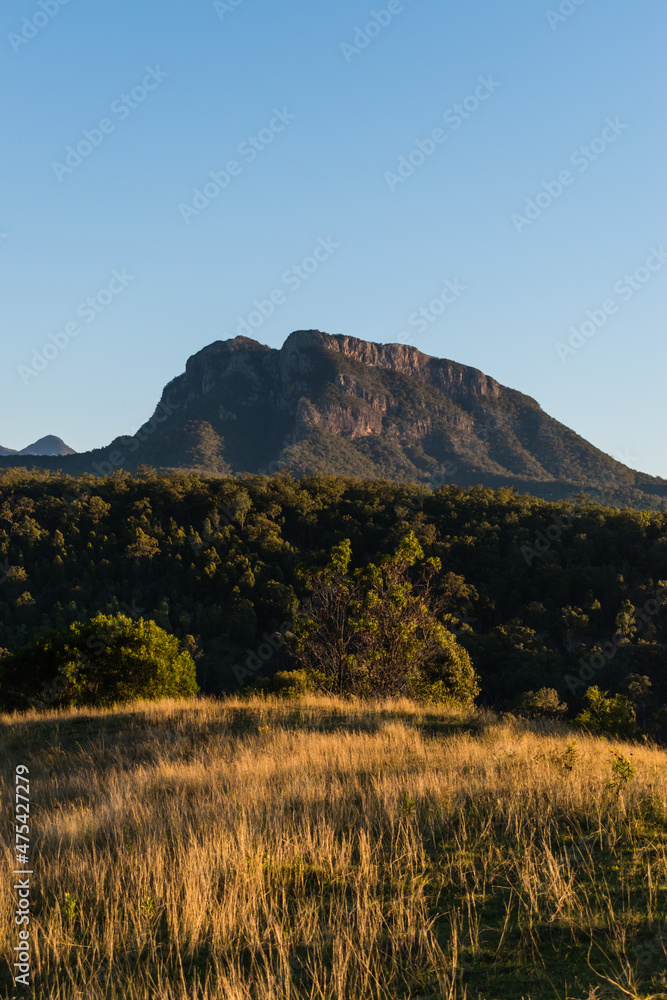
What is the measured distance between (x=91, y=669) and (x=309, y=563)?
26.4 metres

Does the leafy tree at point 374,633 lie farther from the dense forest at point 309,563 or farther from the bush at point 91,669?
the dense forest at point 309,563

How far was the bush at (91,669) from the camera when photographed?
2139 centimetres

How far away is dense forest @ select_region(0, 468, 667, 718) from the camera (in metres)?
52.8

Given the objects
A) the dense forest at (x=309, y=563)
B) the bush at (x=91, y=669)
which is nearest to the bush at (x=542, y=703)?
the dense forest at (x=309, y=563)

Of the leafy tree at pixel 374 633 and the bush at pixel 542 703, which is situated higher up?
the leafy tree at pixel 374 633

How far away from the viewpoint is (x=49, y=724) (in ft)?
45.2

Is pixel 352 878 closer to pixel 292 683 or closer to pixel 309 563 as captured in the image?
pixel 292 683

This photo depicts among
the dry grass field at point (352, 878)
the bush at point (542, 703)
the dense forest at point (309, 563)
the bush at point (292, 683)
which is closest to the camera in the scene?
the dry grass field at point (352, 878)

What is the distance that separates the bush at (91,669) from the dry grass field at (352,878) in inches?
544

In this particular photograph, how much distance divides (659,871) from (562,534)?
6995 cm

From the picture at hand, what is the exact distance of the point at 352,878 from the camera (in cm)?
475

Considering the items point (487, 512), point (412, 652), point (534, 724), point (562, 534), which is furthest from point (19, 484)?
point (534, 724)

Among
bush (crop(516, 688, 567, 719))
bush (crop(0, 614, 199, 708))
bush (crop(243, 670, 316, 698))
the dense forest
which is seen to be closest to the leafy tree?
bush (crop(243, 670, 316, 698))

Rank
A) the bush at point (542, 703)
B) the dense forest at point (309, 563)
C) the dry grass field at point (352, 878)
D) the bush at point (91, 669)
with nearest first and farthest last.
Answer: the dry grass field at point (352, 878) → the bush at point (91, 669) → the bush at point (542, 703) → the dense forest at point (309, 563)
